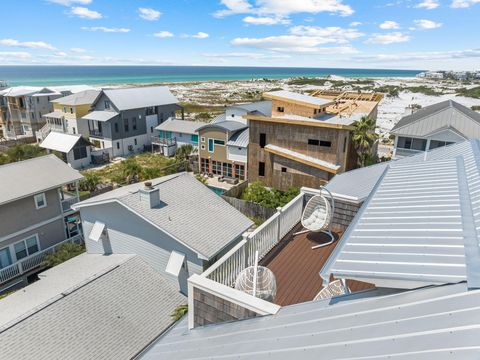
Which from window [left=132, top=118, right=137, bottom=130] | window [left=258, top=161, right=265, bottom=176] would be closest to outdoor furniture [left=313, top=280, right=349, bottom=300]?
window [left=258, top=161, right=265, bottom=176]

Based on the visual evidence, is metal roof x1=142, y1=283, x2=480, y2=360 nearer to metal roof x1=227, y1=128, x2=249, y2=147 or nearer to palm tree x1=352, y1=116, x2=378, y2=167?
A: palm tree x1=352, y1=116, x2=378, y2=167

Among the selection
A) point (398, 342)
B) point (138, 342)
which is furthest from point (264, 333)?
point (138, 342)

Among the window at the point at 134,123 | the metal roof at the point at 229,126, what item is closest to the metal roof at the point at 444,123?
the metal roof at the point at 229,126

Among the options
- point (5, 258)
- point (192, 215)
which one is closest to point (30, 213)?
point (5, 258)

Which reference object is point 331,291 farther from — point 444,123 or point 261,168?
point 444,123

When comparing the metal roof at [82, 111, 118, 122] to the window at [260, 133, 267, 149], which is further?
the metal roof at [82, 111, 118, 122]

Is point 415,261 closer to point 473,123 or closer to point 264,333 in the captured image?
point 264,333
